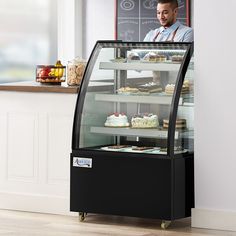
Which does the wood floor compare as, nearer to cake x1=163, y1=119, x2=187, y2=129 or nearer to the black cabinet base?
the black cabinet base

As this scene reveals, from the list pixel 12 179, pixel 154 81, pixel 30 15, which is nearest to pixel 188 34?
pixel 154 81

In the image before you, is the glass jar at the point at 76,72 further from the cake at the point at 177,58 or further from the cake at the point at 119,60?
the cake at the point at 177,58

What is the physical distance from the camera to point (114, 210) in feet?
20.2

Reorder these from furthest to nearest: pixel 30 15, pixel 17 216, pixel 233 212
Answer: pixel 30 15, pixel 17 216, pixel 233 212

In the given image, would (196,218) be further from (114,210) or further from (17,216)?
(17,216)

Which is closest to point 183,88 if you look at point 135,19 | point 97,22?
point 135,19

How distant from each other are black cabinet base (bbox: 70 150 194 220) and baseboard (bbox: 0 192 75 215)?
24 cm

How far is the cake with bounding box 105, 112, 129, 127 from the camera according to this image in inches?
248

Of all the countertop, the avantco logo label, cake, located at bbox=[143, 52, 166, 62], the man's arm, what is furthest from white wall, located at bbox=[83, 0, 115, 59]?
the avantco logo label

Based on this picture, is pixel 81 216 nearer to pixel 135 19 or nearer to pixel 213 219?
pixel 213 219

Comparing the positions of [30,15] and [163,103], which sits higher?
[30,15]

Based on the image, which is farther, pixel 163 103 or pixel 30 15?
pixel 30 15

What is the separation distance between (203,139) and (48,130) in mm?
1268

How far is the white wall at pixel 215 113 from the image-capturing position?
5973 mm
